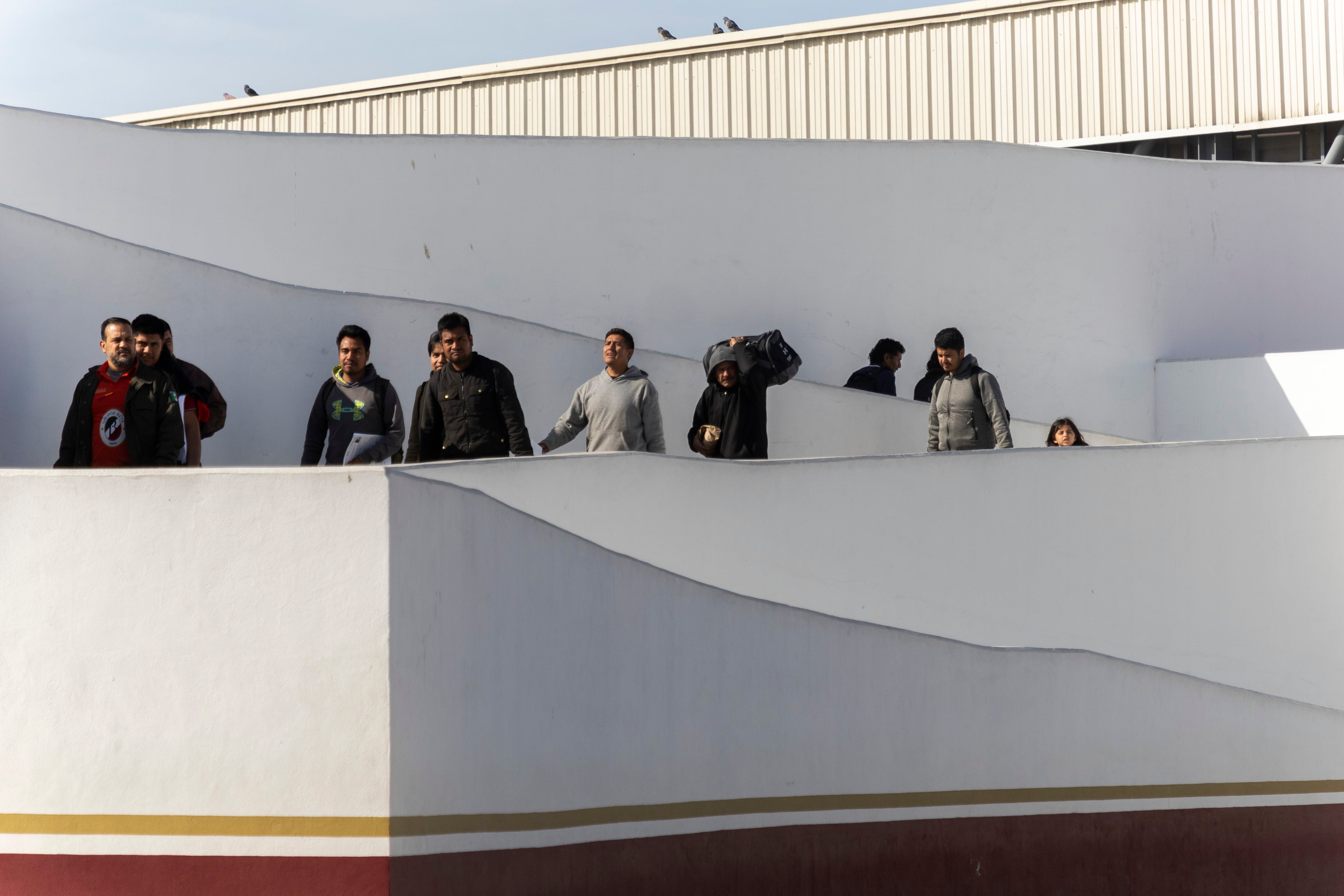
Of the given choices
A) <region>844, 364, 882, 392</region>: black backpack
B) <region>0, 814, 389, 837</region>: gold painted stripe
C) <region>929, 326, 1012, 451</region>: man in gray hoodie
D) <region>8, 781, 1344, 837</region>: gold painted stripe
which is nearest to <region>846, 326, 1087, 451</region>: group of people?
<region>929, 326, 1012, 451</region>: man in gray hoodie

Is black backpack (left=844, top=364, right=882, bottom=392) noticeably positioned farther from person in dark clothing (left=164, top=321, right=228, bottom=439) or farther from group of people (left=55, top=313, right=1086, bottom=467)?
person in dark clothing (left=164, top=321, right=228, bottom=439)

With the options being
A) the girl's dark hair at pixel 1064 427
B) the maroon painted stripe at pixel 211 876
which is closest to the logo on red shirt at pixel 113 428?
the maroon painted stripe at pixel 211 876

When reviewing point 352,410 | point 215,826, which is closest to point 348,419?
point 352,410

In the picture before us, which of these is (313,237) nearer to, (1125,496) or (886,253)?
(886,253)

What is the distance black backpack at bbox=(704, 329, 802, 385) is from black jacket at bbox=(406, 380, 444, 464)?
1494mm

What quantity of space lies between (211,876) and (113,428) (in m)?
1.97

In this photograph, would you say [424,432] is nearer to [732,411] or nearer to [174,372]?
[174,372]

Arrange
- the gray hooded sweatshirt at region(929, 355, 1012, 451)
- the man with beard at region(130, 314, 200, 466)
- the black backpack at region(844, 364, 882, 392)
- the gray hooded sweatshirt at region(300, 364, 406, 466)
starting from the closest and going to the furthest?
1. the man with beard at region(130, 314, 200, 466)
2. the gray hooded sweatshirt at region(300, 364, 406, 466)
3. the gray hooded sweatshirt at region(929, 355, 1012, 451)
4. the black backpack at region(844, 364, 882, 392)

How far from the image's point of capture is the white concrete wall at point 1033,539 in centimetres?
574

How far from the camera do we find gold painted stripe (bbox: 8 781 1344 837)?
4.12 m

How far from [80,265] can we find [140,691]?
3.97 meters

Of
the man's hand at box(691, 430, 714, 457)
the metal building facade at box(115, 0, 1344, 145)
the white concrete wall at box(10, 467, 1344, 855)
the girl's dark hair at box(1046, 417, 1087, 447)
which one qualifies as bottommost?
the white concrete wall at box(10, 467, 1344, 855)

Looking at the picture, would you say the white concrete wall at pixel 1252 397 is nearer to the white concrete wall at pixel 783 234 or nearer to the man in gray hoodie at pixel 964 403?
the white concrete wall at pixel 783 234

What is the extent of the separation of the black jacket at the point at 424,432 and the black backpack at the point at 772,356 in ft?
4.90
